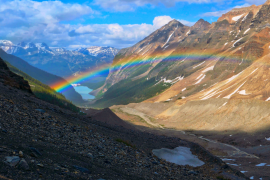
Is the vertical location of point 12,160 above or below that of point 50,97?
below

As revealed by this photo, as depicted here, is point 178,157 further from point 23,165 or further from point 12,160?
point 12,160

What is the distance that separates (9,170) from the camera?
9.34m

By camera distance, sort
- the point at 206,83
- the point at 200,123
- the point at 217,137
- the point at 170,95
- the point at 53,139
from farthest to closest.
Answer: the point at 170,95
the point at 206,83
the point at 200,123
the point at 217,137
the point at 53,139

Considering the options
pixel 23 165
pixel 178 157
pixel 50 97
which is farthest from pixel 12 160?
pixel 50 97

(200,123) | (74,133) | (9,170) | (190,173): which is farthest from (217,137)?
(9,170)

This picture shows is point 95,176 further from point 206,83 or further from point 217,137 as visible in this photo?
point 206,83

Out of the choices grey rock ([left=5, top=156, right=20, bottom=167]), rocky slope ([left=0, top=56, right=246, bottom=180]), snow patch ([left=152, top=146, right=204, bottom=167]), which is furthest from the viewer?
snow patch ([left=152, top=146, right=204, bottom=167])

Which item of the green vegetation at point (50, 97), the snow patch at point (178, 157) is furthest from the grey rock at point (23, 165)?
the green vegetation at point (50, 97)

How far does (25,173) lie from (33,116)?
11.5 meters

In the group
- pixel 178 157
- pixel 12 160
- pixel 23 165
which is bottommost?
pixel 23 165

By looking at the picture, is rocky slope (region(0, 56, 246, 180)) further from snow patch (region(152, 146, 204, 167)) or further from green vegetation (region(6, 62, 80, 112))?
green vegetation (region(6, 62, 80, 112))

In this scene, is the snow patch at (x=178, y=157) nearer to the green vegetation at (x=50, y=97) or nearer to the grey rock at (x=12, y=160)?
the grey rock at (x=12, y=160)

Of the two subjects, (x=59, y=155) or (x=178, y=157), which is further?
(x=178, y=157)

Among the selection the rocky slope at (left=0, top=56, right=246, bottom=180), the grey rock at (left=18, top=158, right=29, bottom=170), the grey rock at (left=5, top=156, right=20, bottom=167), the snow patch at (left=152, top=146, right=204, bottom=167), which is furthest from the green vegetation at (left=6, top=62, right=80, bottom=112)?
the grey rock at (left=18, top=158, right=29, bottom=170)
